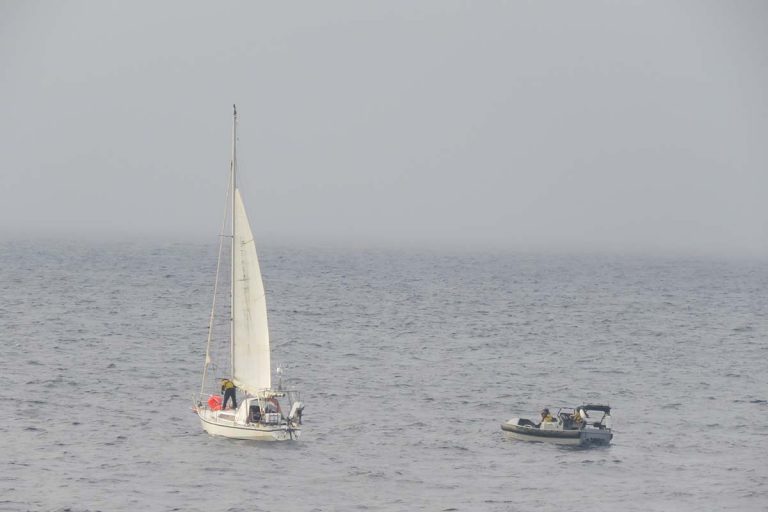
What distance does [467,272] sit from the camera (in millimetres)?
192125

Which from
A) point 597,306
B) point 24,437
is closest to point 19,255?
point 597,306

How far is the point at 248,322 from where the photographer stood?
55.3 m

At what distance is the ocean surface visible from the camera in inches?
1831

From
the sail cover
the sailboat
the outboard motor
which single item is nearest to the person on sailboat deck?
the sailboat

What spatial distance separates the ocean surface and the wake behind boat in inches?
22.8

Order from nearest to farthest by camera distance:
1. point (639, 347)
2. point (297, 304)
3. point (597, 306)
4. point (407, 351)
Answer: point (407, 351) < point (639, 347) < point (297, 304) < point (597, 306)

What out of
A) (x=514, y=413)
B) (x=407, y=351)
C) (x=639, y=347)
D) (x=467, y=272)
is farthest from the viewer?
(x=467, y=272)

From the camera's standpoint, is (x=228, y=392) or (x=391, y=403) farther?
(x=391, y=403)

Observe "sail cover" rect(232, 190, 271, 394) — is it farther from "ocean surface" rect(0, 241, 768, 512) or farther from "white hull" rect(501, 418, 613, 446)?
"white hull" rect(501, 418, 613, 446)

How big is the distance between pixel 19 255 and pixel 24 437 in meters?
152

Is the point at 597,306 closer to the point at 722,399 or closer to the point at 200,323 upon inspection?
the point at 200,323

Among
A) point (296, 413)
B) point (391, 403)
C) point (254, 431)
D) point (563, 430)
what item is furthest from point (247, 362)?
point (563, 430)

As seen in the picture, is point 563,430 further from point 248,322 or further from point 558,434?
point 248,322

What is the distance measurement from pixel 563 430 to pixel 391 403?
38.2 feet
